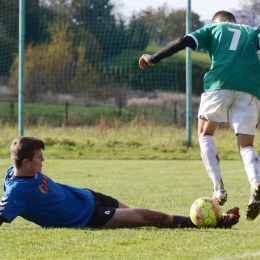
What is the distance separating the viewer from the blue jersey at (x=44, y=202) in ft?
20.7

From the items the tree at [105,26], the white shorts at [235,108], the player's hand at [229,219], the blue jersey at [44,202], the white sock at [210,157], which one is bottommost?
the player's hand at [229,219]

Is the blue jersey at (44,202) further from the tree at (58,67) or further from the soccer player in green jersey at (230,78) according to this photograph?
the tree at (58,67)

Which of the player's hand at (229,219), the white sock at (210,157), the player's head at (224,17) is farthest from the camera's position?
the player's head at (224,17)

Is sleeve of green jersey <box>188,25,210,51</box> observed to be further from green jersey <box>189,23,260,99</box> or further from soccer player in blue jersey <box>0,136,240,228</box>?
soccer player in blue jersey <box>0,136,240,228</box>

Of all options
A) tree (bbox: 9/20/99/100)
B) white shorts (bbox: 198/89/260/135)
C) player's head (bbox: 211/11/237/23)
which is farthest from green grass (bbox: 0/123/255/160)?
white shorts (bbox: 198/89/260/135)

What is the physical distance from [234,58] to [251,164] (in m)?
1.09

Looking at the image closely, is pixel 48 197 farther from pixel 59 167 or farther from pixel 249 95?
pixel 59 167

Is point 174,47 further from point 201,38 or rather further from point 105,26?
point 105,26

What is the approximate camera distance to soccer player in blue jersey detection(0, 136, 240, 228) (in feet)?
20.8

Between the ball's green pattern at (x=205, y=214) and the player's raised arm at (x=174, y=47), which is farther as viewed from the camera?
the player's raised arm at (x=174, y=47)

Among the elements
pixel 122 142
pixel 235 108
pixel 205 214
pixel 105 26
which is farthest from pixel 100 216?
pixel 105 26

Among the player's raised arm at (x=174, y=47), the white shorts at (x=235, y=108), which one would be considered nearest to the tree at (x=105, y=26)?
the player's raised arm at (x=174, y=47)

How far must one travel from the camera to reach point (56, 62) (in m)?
23.6

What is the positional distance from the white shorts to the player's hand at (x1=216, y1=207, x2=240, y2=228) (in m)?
0.82
